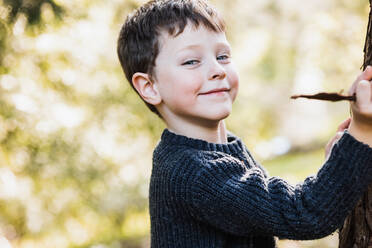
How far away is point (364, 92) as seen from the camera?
1327mm

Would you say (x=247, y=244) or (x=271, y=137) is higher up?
(x=271, y=137)

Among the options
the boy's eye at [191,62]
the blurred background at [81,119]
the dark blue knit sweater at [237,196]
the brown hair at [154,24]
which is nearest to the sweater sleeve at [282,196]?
the dark blue knit sweater at [237,196]

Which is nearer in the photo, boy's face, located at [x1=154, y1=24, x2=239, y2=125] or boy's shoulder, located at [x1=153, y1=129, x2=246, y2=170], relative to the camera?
boy's shoulder, located at [x1=153, y1=129, x2=246, y2=170]

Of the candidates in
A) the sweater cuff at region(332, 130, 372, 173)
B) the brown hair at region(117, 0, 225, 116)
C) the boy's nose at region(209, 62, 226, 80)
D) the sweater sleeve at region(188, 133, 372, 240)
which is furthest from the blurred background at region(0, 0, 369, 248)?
the sweater cuff at region(332, 130, 372, 173)

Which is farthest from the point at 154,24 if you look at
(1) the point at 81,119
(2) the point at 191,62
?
(1) the point at 81,119

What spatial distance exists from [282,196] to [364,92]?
0.40 m

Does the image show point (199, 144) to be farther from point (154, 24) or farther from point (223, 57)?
point (154, 24)

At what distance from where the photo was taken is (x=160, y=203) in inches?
68.5

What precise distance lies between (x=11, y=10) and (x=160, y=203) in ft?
5.41

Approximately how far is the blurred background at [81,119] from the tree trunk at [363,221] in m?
1.94

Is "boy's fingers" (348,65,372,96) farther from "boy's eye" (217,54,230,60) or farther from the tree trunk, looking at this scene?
"boy's eye" (217,54,230,60)

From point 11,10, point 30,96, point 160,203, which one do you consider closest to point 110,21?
point 30,96

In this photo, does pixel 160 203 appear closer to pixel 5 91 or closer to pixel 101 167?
pixel 5 91

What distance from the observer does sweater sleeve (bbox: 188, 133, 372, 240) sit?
4.55ft
